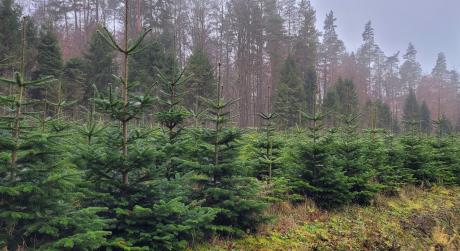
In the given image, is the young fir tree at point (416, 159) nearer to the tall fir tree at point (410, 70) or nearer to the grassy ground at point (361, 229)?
the grassy ground at point (361, 229)

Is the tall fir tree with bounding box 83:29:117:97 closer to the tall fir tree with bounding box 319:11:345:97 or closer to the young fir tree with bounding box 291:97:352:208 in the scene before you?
the young fir tree with bounding box 291:97:352:208

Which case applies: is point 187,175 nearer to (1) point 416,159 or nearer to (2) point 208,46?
(1) point 416,159

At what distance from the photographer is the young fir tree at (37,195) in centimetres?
421

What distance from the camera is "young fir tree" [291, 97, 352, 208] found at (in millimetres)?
9242

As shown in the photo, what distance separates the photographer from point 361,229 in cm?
854

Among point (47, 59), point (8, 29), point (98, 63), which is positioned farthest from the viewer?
point (98, 63)

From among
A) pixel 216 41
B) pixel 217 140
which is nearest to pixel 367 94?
pixel 216 41

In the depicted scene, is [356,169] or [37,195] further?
[356,169]

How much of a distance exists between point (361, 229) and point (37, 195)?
24.0 ft

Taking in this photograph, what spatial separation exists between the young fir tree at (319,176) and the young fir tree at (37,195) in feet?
19.7

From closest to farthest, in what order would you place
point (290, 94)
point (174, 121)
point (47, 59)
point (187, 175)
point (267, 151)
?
point (187, 175), point (174, 121), point (267, 151), point (47, 59), point (290, 94)

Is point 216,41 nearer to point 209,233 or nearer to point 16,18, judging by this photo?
point 16,18

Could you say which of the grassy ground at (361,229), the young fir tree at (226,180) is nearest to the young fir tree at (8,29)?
the young fir tree at (226,180)

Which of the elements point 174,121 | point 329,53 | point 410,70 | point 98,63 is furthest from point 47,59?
point 410,70
